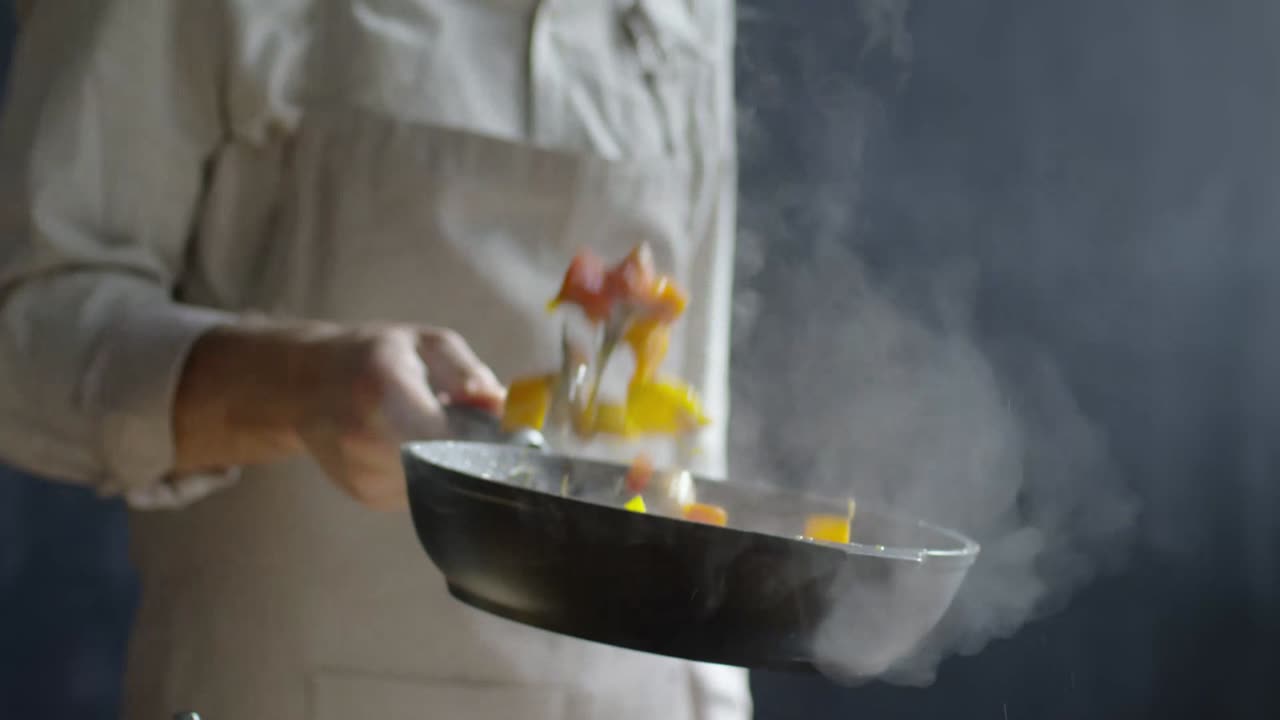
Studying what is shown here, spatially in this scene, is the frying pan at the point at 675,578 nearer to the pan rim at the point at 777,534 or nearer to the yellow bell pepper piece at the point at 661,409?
the pan rim at the point at 777,534

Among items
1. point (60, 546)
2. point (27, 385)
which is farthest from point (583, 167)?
point (60, 546)

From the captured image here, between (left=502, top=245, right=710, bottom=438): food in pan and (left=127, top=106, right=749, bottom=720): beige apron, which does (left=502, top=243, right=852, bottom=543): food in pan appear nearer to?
(left=502, top=245, right=710, bottom=438): food in pan

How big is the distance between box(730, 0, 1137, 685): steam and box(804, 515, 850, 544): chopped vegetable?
0.03 metres

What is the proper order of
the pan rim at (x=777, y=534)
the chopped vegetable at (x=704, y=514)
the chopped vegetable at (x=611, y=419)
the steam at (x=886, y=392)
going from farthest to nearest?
the steam at (x=886, y=392)
the chopped vegetable at (x=611, y=419)
the chopped vegetable at (x=704, y=514)
the pan rim at (x=777, y=534)

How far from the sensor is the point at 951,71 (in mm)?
1440

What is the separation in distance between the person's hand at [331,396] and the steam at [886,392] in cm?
23

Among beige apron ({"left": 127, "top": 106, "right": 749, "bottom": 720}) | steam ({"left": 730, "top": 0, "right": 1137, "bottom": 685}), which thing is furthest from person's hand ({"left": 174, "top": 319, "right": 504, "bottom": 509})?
steam ({"left": 730, "top": 0, "right": 1137, "bottom": 685})

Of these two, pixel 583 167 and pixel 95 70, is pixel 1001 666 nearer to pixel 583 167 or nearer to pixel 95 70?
pixel 583 167

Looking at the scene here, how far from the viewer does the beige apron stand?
31.7 inches

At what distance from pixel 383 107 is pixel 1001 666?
0.96 meters

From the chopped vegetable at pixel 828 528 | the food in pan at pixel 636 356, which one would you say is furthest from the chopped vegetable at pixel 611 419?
the chopped vegetable at pixel 828 528

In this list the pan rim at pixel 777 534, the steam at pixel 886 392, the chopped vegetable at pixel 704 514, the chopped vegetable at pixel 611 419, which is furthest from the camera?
the steam at pixel 886 392

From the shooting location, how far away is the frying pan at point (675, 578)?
1.28 feet

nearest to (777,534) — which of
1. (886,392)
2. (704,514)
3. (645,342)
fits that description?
(704,514)
